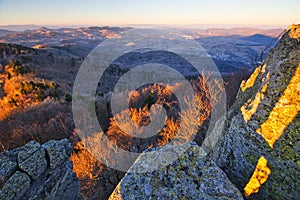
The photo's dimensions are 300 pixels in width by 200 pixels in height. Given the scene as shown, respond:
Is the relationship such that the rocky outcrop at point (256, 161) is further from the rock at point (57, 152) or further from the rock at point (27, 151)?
the rock at point (27, 151)

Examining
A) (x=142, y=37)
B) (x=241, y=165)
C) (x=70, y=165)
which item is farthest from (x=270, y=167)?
(x=142, y=37)

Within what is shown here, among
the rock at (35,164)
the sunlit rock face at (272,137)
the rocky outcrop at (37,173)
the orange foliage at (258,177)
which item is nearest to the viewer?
the sunlit rock face at (272,137)

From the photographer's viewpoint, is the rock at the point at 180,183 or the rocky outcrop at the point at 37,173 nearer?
the rock at the point at 180,183

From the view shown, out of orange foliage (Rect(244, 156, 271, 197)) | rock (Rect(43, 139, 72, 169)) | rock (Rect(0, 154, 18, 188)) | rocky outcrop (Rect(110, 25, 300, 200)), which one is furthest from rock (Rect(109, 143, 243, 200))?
rock (Rect(0, 154, 18, 188))

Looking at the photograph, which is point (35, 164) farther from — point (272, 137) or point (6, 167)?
point (272, 137)

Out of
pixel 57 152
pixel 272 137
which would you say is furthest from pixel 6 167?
pixel 272 137

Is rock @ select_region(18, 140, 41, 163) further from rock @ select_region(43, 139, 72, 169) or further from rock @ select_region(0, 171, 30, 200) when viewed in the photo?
rock @ select_region(0, 171, 30, 200)

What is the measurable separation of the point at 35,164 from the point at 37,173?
286mm

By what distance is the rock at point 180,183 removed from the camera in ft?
10.2

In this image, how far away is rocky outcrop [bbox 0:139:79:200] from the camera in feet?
18.3

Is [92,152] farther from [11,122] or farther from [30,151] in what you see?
[11,122]

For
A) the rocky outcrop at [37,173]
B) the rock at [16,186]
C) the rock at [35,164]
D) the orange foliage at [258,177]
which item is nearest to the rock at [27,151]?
the rocky outcrop at [37,173]

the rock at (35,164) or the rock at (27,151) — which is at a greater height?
the rock at (27,151)

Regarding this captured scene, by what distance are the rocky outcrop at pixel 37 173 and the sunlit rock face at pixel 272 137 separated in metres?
5.34
